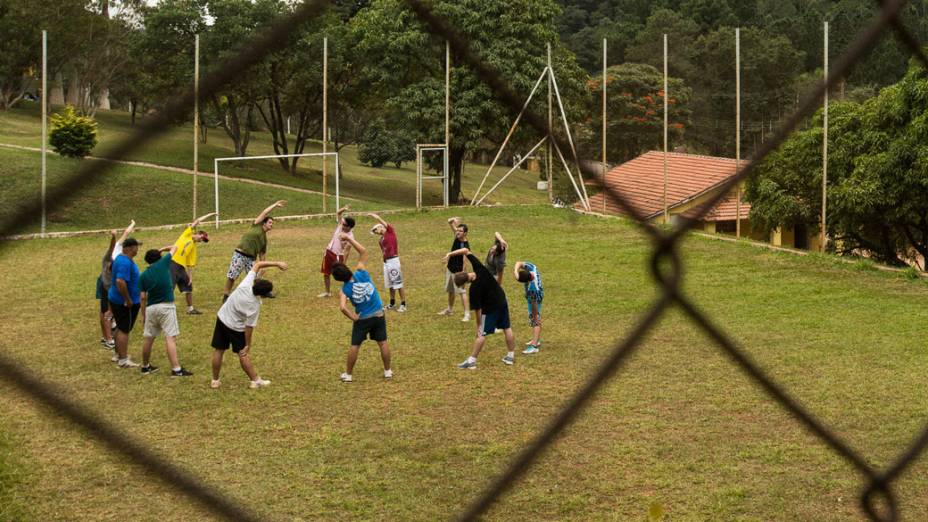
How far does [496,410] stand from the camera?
28.9ft

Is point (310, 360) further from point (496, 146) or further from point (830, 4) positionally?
point (830, 4)

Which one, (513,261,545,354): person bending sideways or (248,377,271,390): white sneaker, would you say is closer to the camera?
(248,377,271,390): white sneaker

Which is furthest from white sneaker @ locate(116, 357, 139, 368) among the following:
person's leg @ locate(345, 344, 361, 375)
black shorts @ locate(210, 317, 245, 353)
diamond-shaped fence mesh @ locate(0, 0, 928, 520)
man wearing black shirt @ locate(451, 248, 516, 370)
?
diamond-shaped fence mesh @ locate(0, 0, 928, 520)

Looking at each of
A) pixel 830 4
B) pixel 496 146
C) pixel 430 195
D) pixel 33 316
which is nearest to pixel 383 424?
pixel 33 316

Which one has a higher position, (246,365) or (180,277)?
(180,277)

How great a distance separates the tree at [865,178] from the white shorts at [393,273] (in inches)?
228

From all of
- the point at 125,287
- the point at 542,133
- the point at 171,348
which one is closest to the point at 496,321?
the point at 171,348

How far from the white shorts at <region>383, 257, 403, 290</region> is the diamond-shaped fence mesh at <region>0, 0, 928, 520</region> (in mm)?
11554

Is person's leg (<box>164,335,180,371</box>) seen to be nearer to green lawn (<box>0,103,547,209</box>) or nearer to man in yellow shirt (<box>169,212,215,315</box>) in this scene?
man in yellow shirt (<box>169,212,215,315</box>)

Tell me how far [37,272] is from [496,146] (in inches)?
541

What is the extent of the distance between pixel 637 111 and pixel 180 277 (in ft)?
95.1

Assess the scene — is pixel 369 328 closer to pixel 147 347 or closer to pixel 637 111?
pixel 147 347

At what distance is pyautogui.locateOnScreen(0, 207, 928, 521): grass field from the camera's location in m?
6.78

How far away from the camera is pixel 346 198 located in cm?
2812
